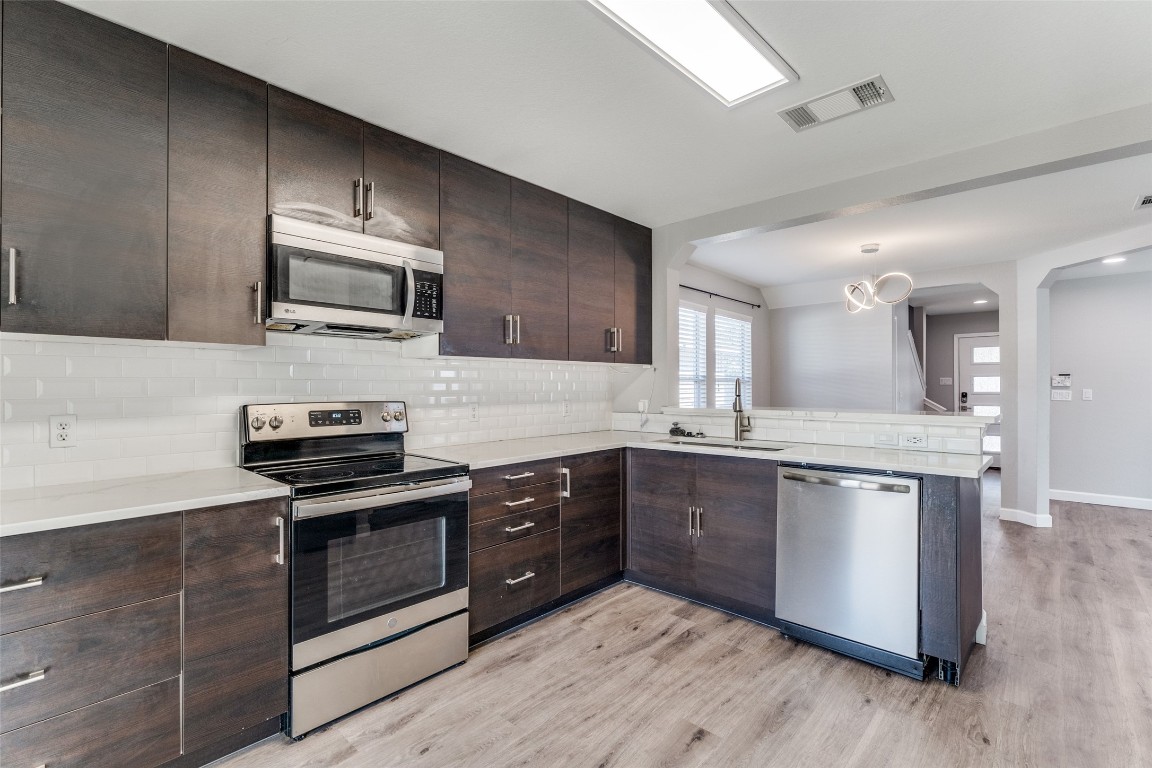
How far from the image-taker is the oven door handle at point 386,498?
6.15 feet

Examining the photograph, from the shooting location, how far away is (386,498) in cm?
207

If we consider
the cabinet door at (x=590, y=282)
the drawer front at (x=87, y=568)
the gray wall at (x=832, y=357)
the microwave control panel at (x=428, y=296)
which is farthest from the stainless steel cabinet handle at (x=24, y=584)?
the gray wall at (x=832, y=357)

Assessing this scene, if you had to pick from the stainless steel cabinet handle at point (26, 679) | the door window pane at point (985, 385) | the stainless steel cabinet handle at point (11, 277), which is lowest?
the stainless steel cabinet handle at point (26, 679)

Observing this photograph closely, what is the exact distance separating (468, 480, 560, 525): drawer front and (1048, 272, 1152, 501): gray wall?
20.3ft

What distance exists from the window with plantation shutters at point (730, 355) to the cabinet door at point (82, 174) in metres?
5.27

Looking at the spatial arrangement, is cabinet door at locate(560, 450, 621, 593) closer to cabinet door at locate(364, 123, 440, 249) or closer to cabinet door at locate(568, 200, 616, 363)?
cabinet door at locate(568, 200, 616, 363)

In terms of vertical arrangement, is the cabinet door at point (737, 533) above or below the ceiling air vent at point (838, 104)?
below

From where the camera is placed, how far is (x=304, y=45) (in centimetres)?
190

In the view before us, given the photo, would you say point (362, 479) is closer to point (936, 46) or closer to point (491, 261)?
point (491, 261)

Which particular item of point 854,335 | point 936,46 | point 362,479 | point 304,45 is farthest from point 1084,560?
point 304,45

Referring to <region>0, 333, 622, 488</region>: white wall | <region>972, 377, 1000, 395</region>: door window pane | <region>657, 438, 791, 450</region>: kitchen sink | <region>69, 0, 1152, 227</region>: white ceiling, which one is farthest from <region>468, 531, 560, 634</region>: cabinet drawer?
<region>972, 377, 1000, 395</region>: door window pane

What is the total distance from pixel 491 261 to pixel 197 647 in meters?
2.03

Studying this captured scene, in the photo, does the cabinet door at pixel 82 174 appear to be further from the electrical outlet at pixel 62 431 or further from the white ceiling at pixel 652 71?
the electrical outlet at pixel 62 431

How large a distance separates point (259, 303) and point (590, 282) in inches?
A: 76.2
